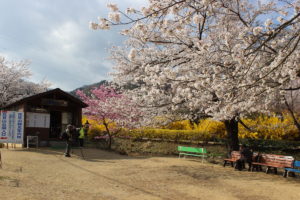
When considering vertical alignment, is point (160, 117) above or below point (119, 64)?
below

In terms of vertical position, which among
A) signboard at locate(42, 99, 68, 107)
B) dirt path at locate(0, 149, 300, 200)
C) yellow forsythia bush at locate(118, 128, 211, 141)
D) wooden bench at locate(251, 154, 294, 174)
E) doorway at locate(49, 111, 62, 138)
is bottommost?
dirt path at locate(0, 149, 300, 200)

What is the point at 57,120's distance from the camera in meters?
16.7

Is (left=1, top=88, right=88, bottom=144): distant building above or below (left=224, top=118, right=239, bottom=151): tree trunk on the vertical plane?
above

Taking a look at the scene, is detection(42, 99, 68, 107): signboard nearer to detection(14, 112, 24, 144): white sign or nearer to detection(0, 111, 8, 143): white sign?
detection(14, 112, 24, 144): white sign

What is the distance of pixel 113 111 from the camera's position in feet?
49.1

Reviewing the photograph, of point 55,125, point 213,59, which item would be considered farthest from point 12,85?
point 213,59

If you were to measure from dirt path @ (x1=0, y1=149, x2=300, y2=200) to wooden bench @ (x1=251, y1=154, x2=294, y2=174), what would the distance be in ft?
1.51

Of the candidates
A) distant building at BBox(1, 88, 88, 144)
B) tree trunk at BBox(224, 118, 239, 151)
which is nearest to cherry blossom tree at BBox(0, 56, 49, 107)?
distant building at BBox(1, 88, 88, 144)

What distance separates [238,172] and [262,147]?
3984 millimetres

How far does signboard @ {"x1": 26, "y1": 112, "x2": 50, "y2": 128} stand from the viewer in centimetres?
1446

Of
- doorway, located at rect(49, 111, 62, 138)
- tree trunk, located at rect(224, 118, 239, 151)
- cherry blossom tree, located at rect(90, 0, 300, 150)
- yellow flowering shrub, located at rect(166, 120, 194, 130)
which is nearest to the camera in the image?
cherry blossom tree, located at rect(90, 0, 300, 150)

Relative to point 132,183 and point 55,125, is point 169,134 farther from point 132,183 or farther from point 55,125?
point 132,183

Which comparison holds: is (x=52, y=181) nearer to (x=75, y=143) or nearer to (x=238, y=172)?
(x=238, y=172)

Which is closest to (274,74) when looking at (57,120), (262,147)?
(262,147)
